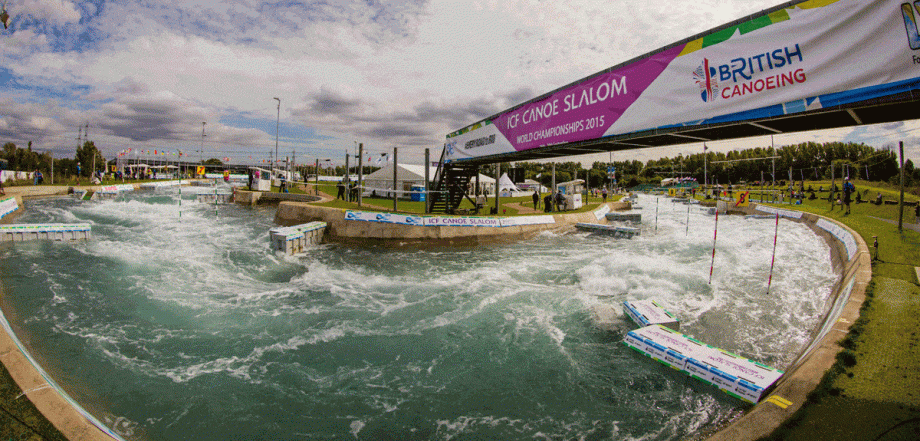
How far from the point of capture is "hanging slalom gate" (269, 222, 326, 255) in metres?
15.2

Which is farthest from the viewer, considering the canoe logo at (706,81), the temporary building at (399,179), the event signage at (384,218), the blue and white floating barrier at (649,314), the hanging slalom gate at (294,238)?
the temporary building at (399,179)

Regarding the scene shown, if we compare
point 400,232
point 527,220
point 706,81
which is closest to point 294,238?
point 400,232

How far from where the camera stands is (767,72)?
5.23 meters

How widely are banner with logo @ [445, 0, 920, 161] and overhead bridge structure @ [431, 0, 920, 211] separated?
11 millimetres

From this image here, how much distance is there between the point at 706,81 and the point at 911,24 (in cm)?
218

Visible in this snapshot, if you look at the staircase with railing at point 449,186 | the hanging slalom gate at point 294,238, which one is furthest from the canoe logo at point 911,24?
the hanging slalom gate at point 294,238

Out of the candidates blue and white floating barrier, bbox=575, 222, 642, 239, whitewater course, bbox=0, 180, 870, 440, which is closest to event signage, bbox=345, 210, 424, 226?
whitewater course, bbox=0, 180, 870, 440

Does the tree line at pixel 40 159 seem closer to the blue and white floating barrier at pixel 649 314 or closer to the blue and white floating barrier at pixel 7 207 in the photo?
the blue and white floating barrier at pixel 7 207

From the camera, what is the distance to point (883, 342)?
555cm

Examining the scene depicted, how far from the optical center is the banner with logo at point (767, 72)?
422cm

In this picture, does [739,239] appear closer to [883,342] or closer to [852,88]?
[883,342]

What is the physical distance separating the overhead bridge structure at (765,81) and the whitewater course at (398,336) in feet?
11.0

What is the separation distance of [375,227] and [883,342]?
1610 cm

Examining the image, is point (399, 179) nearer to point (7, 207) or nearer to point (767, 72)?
point (7, 207)
